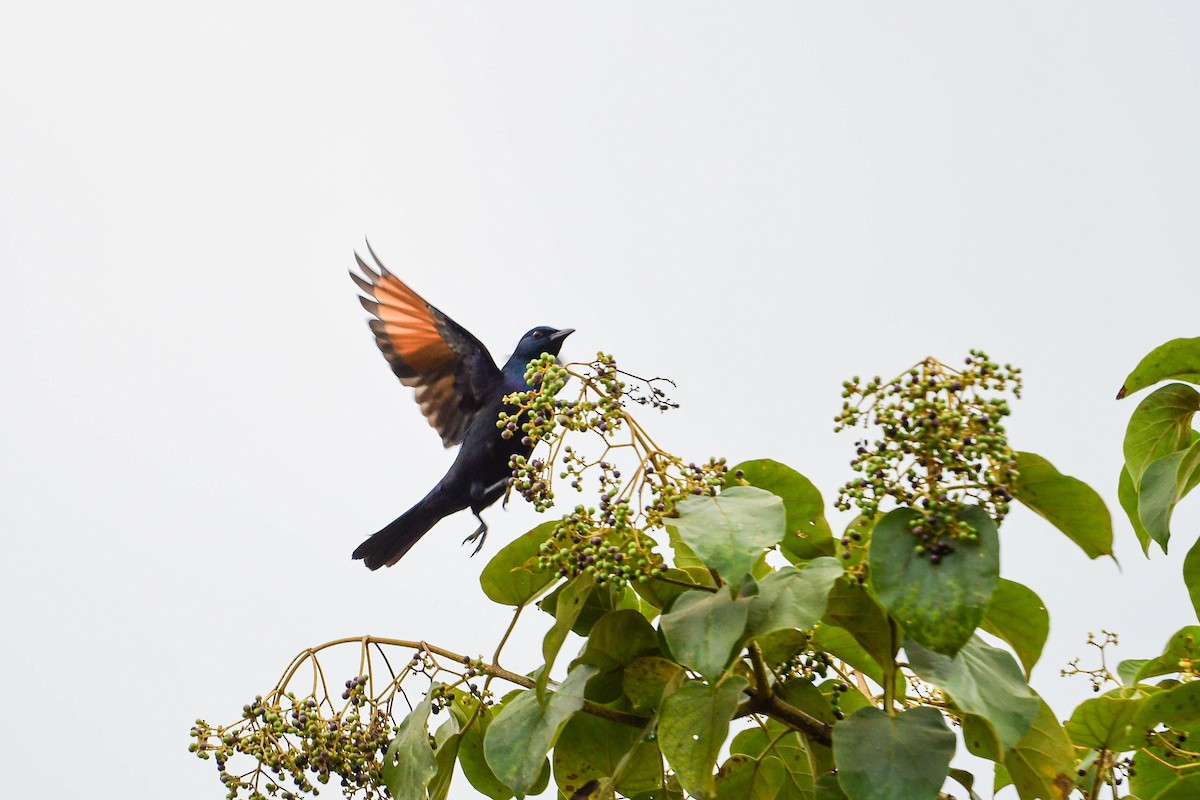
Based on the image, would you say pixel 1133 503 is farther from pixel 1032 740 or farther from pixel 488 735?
pixel 488 735

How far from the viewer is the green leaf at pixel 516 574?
44.3 inches

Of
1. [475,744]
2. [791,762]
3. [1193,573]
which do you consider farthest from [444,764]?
[1193,573]

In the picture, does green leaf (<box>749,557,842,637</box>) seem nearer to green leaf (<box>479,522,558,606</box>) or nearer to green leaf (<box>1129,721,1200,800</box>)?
green leaf (<box>479,522,558,606</box>)

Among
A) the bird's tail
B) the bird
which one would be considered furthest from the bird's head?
the bird's tail

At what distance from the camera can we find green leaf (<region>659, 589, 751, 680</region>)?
2.86 ft

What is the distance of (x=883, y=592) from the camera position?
0.86 m

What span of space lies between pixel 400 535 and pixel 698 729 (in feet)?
5.08

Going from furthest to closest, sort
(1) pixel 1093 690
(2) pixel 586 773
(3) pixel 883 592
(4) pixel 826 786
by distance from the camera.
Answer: (1) pixel 1093 690 < (2) pixel 586 773 < (4) pixel 826 786 < (3) pixel 883 592

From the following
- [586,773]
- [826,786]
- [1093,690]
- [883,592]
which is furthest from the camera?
[1093,690]

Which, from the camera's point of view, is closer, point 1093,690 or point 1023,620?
point 1023,620

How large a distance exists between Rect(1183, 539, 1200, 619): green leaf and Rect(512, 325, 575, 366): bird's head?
141cm

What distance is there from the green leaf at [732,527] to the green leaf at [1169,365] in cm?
54

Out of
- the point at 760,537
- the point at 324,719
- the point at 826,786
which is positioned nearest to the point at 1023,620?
the point at 826,786

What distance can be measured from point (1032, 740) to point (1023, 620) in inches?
4.1
